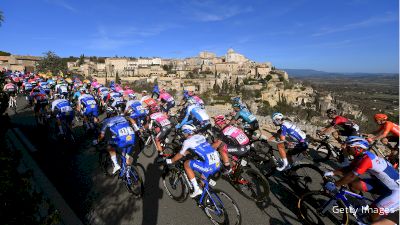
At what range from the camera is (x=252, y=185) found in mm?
5293

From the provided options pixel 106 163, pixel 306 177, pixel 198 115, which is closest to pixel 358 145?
pixel 306 177

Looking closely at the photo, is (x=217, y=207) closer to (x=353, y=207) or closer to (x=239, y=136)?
(x=239, y=136)

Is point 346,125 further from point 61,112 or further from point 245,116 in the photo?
point 61,112

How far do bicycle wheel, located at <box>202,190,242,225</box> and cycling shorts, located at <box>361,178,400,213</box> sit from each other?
213 cm

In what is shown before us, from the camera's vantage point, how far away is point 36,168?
6633 millimetres

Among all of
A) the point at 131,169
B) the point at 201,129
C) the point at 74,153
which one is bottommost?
the point at 74,153

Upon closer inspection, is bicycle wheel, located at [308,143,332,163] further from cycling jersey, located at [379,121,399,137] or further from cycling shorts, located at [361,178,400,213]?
cycling shorts, located at [361,178,400,213]

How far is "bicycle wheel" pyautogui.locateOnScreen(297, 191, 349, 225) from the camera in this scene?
4227 mm

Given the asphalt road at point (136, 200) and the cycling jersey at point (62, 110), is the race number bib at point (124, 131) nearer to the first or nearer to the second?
the asphalt road at point (136, 200)

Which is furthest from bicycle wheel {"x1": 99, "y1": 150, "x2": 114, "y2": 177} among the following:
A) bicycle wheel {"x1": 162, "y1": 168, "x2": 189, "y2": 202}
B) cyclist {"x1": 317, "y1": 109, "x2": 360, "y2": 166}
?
cyclist {"x1": 317, "y1": 109, "x2": 360, "y2": 166}

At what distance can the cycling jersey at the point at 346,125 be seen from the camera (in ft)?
23.3

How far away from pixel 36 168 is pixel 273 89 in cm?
7911

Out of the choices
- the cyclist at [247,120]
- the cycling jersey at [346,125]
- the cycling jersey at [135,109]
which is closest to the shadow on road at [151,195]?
the cycling jersey at [135,109]

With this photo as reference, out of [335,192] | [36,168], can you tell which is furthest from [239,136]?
[36,168]
